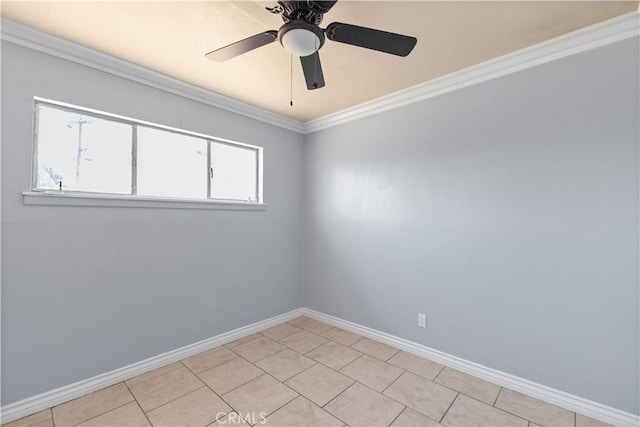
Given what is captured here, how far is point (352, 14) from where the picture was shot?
168 centimetres

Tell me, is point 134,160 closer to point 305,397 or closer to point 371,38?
point 371,38

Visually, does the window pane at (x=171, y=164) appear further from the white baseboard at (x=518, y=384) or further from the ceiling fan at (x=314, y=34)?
the white baseboard at (x=518, y=384)

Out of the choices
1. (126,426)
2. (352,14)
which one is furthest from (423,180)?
(126,426)

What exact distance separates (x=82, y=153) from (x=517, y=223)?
333 cm

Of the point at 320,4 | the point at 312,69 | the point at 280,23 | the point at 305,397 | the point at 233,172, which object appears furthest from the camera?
the point at 233,172

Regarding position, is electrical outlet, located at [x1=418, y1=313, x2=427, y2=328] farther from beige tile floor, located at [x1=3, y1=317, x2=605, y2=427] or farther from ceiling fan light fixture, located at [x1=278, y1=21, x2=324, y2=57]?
ceiling fan light fixture, located at [x1=278, y1=21, x2=324, y2=57]

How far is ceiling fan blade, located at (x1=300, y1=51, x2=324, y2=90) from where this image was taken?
1566 millimetres

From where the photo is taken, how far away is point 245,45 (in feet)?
5.00

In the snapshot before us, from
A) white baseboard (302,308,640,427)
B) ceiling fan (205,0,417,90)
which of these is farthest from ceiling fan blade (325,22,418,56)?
white baseboard (302,308,640,427)

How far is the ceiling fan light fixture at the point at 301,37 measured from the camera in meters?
1.33

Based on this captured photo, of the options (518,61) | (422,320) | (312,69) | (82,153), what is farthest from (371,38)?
(422,320)

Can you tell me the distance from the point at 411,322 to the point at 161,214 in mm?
2489

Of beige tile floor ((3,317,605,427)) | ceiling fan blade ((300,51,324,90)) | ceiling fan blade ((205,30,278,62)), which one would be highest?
ceiling fan blade ((205,30,278,62))
